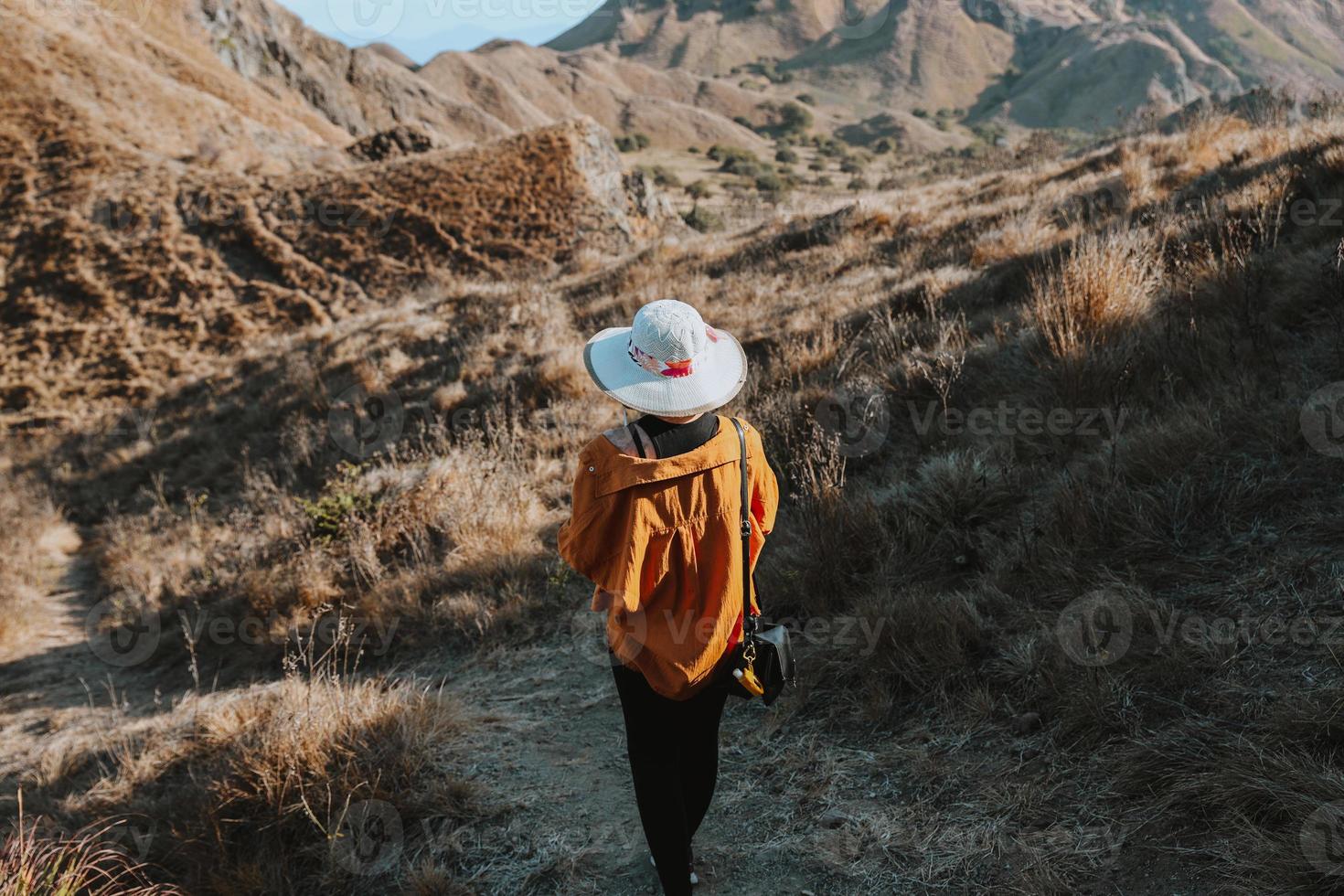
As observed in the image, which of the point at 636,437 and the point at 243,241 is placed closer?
the point at 636,437

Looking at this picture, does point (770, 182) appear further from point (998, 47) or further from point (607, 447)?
point (998, 47)

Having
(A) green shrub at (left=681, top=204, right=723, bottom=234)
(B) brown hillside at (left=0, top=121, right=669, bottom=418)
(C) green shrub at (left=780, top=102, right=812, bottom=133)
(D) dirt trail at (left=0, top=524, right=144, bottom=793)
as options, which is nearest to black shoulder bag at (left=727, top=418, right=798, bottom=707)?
(D) dirt trail at (left=0, top=524, right=144, bottom=793)

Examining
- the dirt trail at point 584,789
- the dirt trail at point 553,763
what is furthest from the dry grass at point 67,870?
the dirt trail at point 584,789

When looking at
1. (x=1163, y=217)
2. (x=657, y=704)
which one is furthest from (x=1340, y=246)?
(x=657, y=704)

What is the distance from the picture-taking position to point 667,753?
7.18ft

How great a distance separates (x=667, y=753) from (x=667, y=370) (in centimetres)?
110

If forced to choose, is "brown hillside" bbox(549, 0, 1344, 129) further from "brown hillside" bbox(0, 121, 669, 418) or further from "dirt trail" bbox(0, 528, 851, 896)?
"dirt trail" bbox(0, 528, 851, 896)

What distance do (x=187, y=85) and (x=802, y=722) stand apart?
1834cm

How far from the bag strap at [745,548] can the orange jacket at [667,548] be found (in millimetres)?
18

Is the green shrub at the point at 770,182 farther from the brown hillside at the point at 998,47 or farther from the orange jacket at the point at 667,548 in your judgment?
the brown hillside at the point at 998,47

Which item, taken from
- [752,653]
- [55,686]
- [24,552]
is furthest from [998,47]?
[752,653]

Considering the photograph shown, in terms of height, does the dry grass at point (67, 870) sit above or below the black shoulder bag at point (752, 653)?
below

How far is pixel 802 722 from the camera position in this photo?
127 inches

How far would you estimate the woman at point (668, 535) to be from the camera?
6.31 ft
